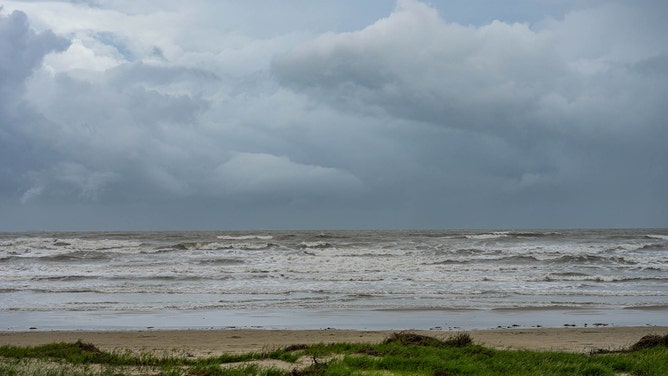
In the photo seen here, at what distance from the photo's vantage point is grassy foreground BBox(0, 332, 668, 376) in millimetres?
7664

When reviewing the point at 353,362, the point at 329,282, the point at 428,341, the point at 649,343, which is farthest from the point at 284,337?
the point at 329,282

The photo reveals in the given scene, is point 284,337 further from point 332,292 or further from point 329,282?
point 329,282

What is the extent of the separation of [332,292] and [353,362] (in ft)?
45.6

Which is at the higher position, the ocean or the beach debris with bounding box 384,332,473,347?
the beach debris with bounding box 384,332,473,347

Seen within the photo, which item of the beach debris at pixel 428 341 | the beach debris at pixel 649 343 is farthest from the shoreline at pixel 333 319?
the beach debris at pixel 649 343

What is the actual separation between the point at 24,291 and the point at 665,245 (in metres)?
46.1

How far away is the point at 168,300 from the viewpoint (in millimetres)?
20062

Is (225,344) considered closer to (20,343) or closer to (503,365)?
(20,343)

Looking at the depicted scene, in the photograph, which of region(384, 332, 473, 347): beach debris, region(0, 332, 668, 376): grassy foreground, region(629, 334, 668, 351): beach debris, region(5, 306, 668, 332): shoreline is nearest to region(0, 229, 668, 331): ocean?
region(5, 306, 668, 332): shoreline

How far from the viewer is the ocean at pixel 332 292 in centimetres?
1617

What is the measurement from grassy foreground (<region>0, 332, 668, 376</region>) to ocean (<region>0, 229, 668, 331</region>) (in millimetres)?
5821

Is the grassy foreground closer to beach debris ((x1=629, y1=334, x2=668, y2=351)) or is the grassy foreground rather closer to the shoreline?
beach debris ((x1=629, y1=334, x2=668, y2=351))

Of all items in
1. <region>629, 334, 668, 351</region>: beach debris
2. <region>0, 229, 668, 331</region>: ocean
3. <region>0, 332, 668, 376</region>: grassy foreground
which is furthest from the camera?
<region>0, 229, 668, 331</region>: ocean

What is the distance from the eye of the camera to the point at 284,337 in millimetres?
13328
